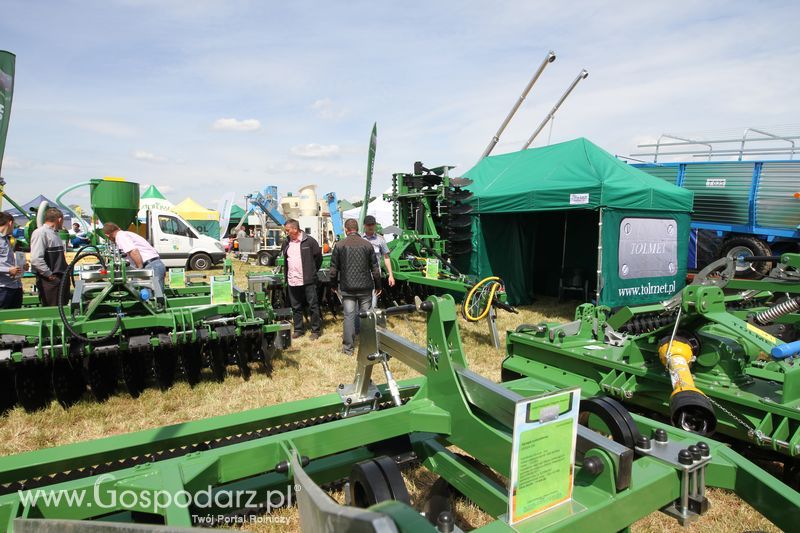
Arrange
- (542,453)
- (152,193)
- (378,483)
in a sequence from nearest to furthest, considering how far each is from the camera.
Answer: (542,453), (378,483), (152,193)

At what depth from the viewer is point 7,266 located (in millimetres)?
5449

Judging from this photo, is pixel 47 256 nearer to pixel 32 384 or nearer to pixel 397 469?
pixel 32 384

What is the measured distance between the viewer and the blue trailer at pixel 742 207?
9680 millimetres

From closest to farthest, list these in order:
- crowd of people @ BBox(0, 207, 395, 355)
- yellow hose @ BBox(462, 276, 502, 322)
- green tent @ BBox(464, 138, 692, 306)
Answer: crowd of people @ BBox(0, 207, 395, 355) → yellow hose @ BBox(462, 276, 502, 322) → green tent @ BBox(464, 138, 692, 306)

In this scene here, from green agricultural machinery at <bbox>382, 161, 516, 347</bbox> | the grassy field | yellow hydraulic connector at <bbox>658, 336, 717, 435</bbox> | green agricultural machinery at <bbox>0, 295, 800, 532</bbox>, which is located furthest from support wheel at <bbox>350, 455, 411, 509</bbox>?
green agricultural machinery at <bbox>382, 161, 516, 347</bbox>

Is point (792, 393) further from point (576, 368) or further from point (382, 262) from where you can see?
point (382, 262)

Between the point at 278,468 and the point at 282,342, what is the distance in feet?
12.1

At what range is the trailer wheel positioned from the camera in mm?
18172

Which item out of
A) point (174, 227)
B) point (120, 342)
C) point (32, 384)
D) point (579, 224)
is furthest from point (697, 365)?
point (174, 227)

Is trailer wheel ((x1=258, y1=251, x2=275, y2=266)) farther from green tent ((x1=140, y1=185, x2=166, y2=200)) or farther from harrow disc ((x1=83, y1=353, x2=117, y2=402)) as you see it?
harrow disc ((x1=83, y1=353, x2=117, y2=402))

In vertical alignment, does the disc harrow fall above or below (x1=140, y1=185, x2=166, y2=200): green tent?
below

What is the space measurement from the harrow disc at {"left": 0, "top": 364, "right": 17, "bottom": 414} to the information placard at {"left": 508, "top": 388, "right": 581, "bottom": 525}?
15.2ft

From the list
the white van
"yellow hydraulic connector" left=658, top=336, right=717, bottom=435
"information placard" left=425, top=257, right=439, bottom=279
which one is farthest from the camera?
the white van

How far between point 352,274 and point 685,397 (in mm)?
3922
